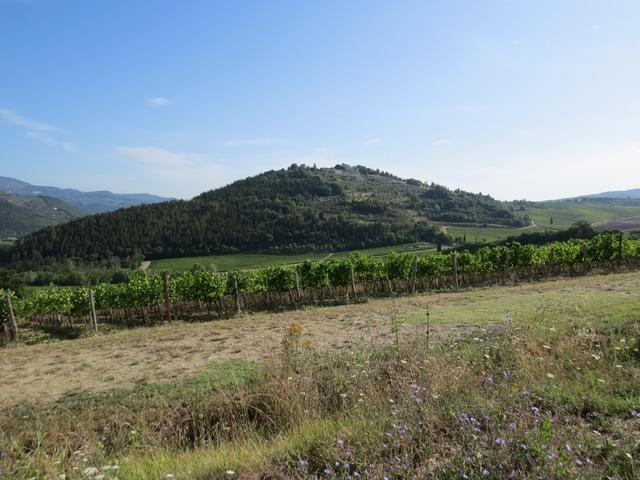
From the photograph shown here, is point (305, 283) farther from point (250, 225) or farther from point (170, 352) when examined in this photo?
point (250, 225)

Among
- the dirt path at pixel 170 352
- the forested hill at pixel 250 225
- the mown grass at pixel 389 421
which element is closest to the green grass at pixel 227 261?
the forested hill at pixel 250 225

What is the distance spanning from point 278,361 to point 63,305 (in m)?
24.2

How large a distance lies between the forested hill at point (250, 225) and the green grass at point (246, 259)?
16.4ft

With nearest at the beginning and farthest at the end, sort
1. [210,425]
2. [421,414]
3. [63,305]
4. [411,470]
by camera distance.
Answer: [411,470] → [421,414] → [210,425] → [63,305]

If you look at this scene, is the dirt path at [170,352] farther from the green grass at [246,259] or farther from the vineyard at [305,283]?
the green grass at [246,259]

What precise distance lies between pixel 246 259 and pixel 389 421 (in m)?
79.0

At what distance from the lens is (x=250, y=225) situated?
10175cm

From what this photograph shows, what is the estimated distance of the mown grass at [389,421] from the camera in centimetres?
271

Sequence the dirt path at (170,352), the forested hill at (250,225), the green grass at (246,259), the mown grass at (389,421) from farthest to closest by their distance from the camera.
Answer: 1. the forested hill at (250,225)
2. the green grass at (246,259)
3. the dirt path at (170,352)
4. the mown grass at (389,421)

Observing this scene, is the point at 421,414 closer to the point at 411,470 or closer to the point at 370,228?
the point at 411,470

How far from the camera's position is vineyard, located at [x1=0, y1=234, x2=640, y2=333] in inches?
937

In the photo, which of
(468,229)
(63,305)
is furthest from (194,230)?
(63,305)

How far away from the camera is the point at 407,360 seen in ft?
16.1

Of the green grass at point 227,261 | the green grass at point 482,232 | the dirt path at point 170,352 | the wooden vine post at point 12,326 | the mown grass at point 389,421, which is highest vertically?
the mown grass at point 389,421
